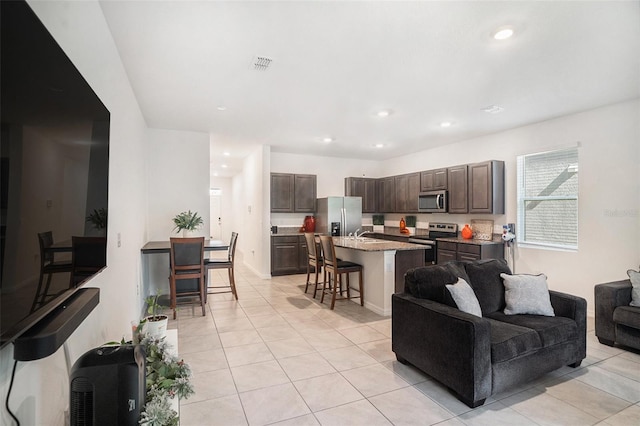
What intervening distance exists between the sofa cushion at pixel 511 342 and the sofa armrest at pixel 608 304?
1.49 m

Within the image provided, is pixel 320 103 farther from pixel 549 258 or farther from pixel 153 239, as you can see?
pixel 549 258

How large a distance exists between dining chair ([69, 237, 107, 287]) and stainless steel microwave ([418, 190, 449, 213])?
5.47 metres

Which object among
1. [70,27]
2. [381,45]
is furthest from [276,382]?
[381,45]

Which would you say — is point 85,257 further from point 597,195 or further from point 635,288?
point 597,195

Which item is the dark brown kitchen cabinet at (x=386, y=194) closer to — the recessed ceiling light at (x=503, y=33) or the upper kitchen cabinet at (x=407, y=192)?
the upper kitchen cabinet at (x=407, y=192)

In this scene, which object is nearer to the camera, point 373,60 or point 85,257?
point 85,257

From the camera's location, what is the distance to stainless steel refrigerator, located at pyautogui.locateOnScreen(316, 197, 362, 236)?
687 centimetres

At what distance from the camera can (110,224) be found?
2455mm

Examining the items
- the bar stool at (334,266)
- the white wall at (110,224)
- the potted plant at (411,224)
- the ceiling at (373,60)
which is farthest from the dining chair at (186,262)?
the potted plant at (411,224)

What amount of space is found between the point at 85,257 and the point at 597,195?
17.7 ft

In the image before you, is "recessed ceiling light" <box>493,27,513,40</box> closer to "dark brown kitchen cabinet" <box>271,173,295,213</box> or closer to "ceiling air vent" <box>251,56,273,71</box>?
"ceiling air vent" <box>251,56,273,71</box>

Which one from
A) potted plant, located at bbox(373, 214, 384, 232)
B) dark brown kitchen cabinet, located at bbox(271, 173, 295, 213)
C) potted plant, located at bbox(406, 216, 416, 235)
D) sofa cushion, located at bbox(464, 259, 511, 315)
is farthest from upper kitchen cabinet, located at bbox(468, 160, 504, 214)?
dark brown kitchen cabinet, located at bbox(271, 173, 295, 213)

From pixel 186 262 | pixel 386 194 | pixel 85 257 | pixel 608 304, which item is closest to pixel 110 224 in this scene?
pixel 85 257

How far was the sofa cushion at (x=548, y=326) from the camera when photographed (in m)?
2.55
